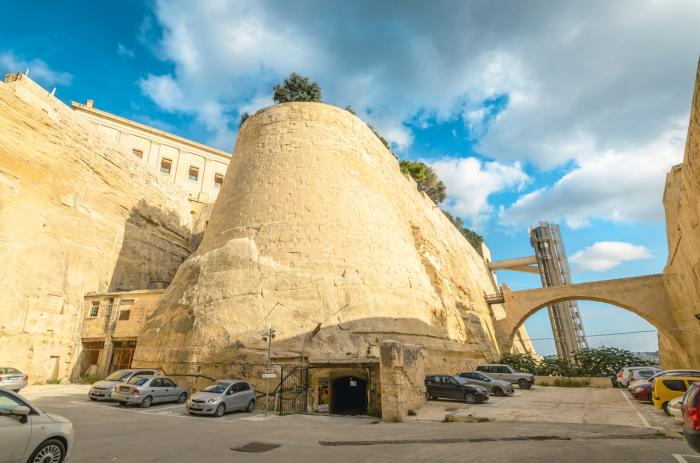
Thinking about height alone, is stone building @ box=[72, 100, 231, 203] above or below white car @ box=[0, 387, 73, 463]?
above

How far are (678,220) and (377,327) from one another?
17.1m

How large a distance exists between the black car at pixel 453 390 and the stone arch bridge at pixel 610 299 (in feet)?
75.6

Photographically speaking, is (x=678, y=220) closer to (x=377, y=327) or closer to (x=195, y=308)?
(x=377, y=327)

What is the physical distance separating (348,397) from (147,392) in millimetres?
8779

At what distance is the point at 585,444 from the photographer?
8.80m

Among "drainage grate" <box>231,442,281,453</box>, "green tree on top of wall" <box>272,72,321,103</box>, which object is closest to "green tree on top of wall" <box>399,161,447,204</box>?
"green tree on top of wall" <box>272,72,321,103</box>

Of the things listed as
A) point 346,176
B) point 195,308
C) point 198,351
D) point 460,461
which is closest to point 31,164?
point 195,308

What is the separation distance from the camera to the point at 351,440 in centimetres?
940

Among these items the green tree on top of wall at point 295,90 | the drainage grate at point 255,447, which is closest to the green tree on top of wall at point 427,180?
the green tree on top of wall at point 295,90

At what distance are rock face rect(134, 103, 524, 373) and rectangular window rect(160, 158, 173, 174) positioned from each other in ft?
74.5

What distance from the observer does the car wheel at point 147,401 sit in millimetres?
14815

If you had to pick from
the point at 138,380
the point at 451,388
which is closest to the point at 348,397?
the point at 451,388

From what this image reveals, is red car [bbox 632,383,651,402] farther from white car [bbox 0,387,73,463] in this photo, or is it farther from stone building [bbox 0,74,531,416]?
white car [bbox 0,387,73,463]

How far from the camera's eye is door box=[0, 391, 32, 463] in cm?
524
